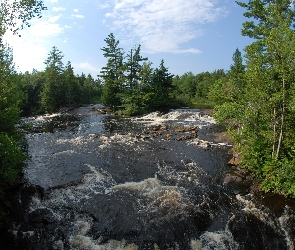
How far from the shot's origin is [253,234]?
1109 cm

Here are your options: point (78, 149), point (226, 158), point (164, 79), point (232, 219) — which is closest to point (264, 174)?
point (232, 219)

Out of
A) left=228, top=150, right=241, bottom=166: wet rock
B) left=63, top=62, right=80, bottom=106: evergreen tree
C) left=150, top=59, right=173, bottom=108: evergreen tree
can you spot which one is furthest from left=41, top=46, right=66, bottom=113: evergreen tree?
left=228, top=150, right=241, bottom=166: wet rock

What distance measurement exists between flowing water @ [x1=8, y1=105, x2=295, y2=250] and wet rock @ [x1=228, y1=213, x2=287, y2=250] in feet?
0.14

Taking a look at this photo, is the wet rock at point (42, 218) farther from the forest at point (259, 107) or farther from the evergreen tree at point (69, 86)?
the evergreen tree at point (69, 86)

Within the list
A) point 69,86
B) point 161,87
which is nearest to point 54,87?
point 69,86

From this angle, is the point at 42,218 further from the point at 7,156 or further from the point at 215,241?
the point at 215,241

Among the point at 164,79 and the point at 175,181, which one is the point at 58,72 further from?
the point at 175,181

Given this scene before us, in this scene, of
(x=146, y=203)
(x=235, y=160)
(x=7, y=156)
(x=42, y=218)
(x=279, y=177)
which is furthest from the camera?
(x=235, y=160)

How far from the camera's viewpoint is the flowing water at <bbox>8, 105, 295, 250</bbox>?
10742 mm

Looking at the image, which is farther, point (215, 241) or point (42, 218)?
point (42, 218)

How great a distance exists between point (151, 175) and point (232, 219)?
662 centimetres

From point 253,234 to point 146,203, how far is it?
5363 millimetres

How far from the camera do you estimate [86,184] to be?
1585 cm

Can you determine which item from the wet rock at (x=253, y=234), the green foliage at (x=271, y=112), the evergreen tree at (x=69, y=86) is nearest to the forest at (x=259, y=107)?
the green foliage at (x=271, y=112)
